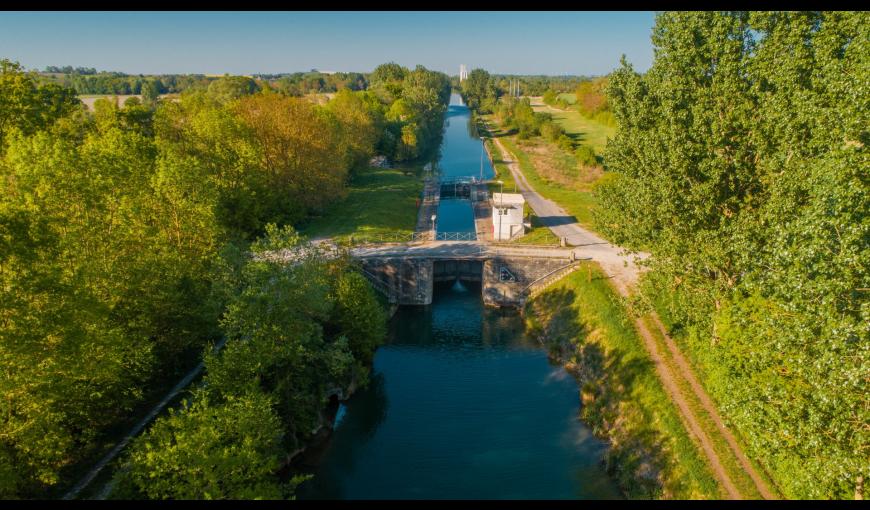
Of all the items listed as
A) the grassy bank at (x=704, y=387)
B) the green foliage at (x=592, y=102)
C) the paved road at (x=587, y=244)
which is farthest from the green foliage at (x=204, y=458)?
the green foliage at (x=592, y=102)

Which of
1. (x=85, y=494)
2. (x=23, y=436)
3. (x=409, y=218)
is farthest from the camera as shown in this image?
(x=409, y=218)

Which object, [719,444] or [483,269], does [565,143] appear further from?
[719,444]

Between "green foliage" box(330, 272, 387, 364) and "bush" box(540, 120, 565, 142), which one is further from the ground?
"bush" box(540, 120, 565, 142)

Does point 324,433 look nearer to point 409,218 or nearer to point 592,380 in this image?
point 592,380

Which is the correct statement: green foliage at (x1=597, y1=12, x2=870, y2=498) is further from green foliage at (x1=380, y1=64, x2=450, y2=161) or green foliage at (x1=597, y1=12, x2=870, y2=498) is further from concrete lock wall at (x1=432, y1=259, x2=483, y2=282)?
green foliage at (x1=380, y1=64, x2=450, y2=161)

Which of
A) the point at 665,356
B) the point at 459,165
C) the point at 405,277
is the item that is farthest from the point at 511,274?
the point at 459,165

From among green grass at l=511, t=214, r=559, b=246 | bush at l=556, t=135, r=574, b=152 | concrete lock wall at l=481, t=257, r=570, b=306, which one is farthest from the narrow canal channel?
bush at l=556, t=135, r=574, b=152

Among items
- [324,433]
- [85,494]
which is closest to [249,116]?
[324,433]
